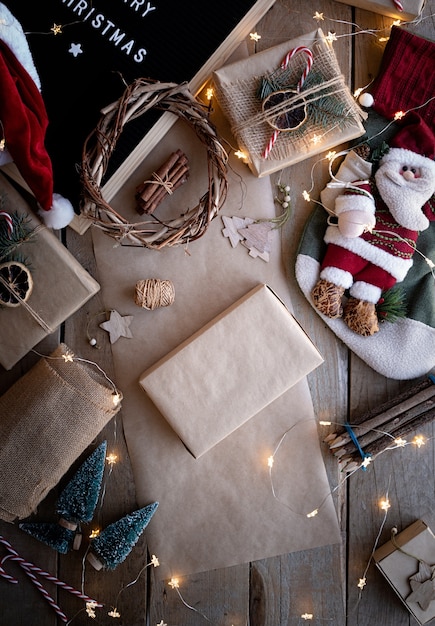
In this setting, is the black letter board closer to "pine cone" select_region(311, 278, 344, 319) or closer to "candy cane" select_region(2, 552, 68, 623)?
"pine cone" select_region(311, 278, 344, 319)

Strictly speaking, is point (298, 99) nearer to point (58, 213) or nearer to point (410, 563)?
point (58, 213)

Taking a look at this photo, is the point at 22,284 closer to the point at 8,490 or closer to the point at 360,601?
the point at 8,490

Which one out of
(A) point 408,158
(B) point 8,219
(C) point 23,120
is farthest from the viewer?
(A) point 408,158

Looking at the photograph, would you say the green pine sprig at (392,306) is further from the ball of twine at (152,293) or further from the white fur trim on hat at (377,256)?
the ball of twine at (152,293)

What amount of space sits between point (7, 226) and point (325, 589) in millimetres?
1191

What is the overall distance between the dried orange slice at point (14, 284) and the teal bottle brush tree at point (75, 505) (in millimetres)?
409

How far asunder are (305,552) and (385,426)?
388 millimetres

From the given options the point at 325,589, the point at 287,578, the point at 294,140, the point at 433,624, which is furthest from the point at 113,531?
the point at 294,140

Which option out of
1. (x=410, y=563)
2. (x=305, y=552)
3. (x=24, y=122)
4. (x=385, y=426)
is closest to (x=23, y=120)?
(x=24, y=122)

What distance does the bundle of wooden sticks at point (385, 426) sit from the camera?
56.3 inches

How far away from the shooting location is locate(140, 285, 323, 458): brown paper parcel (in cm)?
142

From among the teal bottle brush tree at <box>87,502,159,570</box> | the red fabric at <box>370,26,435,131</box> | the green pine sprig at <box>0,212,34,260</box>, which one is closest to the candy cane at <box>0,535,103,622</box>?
the teal bottle brush tree at <box>87,502,159,570</box>

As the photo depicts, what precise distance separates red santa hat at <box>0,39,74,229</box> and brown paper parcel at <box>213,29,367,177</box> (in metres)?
0.44

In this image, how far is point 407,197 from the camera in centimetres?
140
